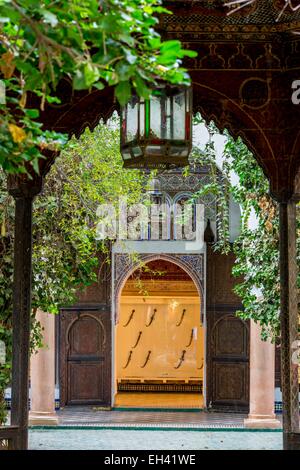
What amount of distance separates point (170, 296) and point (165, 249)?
10.2 ft

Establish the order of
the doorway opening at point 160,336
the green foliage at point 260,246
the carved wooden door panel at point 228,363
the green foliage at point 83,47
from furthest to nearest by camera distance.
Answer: the doorway opening at point 160,336 → the carved wooden door panel at point 228,363 → the green foliage at point 260,246 → the green foliage at point 83,47

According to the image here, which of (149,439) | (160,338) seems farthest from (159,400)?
(149,439)

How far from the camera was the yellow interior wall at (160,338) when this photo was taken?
57.0 feet

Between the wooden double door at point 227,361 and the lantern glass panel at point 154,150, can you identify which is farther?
the wooden double door at point 227,361

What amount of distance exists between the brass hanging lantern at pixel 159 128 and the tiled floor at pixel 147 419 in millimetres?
6987

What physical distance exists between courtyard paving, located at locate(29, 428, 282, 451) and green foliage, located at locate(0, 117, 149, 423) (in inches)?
78.3

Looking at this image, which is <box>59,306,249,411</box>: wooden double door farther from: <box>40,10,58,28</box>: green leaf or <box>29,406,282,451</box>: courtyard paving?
<box>40,10,58,28</box>: green leaf

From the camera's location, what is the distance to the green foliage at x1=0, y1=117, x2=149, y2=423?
8.65 meters

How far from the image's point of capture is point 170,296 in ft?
57.6

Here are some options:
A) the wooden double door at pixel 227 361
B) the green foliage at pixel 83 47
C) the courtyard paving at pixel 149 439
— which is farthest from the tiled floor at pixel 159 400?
the green foliage at pixel 83 47

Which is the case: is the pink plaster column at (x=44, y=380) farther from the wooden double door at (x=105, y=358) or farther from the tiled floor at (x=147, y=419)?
the wooden double door at (x=105, y=358)

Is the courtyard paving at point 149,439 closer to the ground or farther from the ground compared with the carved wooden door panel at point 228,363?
closer to the ground

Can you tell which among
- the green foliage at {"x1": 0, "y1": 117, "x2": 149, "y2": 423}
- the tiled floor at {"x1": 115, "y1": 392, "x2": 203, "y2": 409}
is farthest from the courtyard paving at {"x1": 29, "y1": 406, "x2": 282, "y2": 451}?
the green foliage at {"x1": 0, "y1": 117, "x2": 149, "y2": 423}

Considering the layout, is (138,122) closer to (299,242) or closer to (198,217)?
(299,242)
